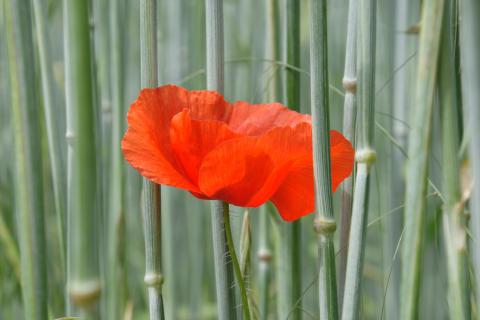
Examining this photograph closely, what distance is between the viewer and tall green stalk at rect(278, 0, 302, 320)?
0.52 metres

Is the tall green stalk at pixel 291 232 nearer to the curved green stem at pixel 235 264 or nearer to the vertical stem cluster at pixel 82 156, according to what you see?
the curved green stem at pixel 235 264

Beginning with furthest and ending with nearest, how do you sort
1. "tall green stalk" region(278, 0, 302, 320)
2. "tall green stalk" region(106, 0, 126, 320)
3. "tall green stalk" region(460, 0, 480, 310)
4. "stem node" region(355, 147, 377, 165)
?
1. "tall green stalk" region(106, 0, 126, 320)
2. "tall green stalk" region(278, 0, 302, 320)
3. "stem node" region(355, 147, 377, 165)
4. "tall green stalk" region(460, 0, 480, 310)

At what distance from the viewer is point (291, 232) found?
56 centimetres

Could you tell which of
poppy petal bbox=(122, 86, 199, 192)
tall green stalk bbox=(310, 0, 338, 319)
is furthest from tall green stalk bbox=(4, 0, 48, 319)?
tall green stalk bbox=(310, 0, 338, 319)

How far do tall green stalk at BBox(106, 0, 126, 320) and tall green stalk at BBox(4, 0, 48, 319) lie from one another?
0.67 ft

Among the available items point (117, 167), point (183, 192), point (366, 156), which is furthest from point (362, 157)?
point (183, 192)

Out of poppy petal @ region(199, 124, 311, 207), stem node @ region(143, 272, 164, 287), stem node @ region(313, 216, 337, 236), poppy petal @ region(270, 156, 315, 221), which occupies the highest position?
poppy petal @ region(199, 124, 311, 207)

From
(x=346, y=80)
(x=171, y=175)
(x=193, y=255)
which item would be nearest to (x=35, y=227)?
(x=171, y=175)

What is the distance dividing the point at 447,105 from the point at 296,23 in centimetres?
21

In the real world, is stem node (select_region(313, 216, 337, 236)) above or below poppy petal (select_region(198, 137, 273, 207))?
below

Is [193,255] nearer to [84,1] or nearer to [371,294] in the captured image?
[371,294]

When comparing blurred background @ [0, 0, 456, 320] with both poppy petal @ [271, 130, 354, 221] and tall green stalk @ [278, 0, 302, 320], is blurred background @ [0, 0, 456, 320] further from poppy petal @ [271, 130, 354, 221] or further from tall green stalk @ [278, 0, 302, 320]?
poppy petal @ [271, 130, 354, 221]

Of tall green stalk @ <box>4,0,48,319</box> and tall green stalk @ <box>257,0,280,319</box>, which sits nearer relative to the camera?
tall green stalk @ <box>4,0,48,319</box>

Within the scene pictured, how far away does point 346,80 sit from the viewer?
1.44 feet
